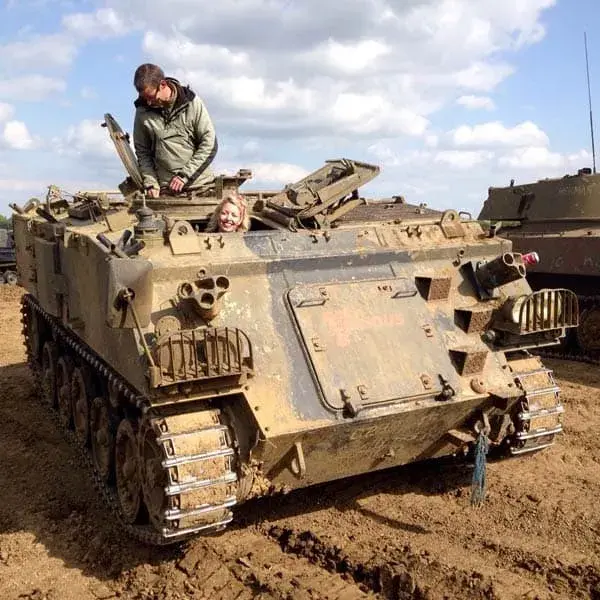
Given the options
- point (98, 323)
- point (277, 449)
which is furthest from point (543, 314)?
point (98, 323)

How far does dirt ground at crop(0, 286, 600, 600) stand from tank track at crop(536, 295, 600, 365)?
5.00 meters

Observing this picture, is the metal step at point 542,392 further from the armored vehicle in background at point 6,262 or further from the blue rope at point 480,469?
the armored vehicle in background at point 6,262

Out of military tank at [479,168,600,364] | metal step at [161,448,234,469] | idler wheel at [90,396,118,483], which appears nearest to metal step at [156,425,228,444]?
metal step at [161,448,234,469]

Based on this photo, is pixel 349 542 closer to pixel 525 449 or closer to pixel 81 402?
pixel 525 449

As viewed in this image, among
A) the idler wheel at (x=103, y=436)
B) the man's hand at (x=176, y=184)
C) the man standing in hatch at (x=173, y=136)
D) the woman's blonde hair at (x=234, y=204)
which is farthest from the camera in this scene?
the man standing in hatch at (x=173, y=136)

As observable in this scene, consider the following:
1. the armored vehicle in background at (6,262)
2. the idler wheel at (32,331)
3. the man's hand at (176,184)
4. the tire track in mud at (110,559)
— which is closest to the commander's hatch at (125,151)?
the man's hand at (176,184)

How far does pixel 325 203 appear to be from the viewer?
7.04m

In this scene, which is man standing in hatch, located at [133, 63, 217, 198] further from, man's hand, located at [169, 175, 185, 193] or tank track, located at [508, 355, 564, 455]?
tank track, located at [508, 355, 564, 455]

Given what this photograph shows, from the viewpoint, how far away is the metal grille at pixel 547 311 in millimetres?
5977

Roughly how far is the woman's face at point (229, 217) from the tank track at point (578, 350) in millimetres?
7676

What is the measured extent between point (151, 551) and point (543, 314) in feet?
11.4

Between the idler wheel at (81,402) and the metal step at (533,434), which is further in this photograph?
the idler wheel at (81,402)

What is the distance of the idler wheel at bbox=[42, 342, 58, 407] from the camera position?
918 cm

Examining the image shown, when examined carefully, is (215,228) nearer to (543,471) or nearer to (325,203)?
(325,203)
